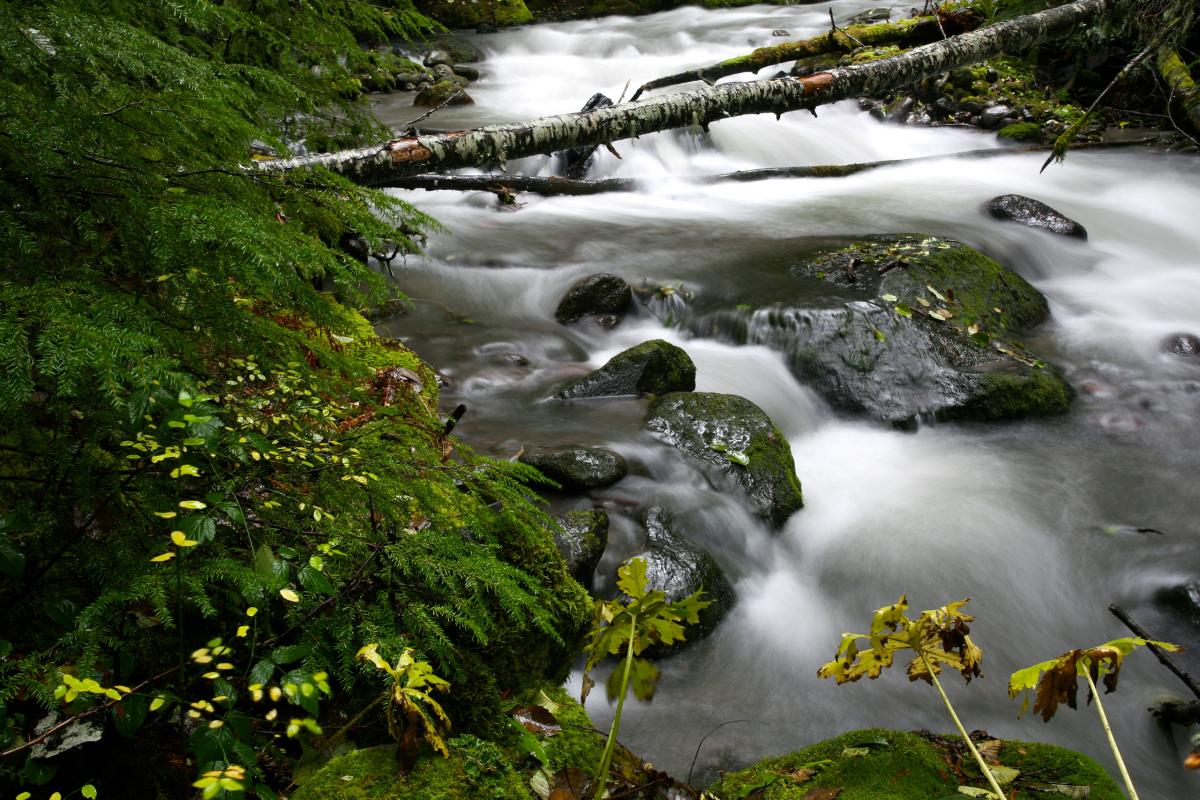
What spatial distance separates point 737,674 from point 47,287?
3.72m

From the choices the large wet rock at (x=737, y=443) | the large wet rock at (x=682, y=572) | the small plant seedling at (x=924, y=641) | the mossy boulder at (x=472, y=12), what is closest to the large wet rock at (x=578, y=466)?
the large wet rock at (x=682, y=572)

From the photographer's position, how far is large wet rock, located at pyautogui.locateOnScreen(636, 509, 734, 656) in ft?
13.7

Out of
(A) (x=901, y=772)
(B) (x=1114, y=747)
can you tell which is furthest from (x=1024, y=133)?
(B) (x=1114, y=747)

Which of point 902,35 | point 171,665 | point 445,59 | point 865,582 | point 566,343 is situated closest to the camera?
point 171,665

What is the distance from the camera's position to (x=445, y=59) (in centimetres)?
1616

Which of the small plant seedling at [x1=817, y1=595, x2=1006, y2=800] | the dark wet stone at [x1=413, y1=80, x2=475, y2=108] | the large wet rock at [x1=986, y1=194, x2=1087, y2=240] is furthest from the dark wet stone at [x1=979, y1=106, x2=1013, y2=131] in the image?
the small plant seedling at [x1=817, y1=595, x2=1006, y2=800]

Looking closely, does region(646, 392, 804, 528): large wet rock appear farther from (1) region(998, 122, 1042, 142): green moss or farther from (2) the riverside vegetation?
(1) region(998, 122, 1042, 142): green moss

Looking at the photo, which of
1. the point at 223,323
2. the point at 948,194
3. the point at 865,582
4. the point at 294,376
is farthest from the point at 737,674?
the point at 948,194

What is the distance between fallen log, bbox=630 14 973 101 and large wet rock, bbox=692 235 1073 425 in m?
2.52

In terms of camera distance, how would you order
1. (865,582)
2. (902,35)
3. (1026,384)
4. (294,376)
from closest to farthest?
1. (294,376)
2. (865,582)
3. (1026,384)
4. (902,35)

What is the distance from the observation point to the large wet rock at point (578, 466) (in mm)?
4723

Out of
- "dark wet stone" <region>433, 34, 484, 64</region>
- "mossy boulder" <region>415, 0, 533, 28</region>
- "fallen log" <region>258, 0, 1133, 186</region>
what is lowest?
"fallen log" <region>258, 0, 1133, 186</region>

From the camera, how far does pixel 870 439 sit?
6.21 meters

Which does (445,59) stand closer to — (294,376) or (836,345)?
(836,345)
